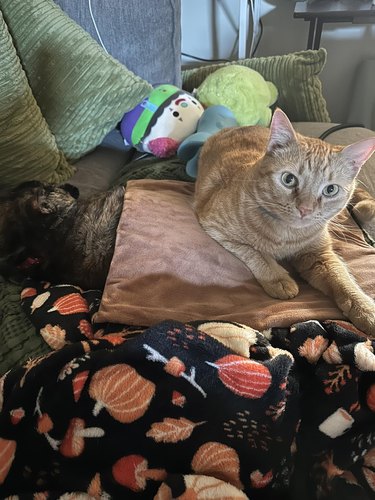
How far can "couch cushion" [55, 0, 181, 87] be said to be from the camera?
1.71 metres

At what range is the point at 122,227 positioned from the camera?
120 centimetres

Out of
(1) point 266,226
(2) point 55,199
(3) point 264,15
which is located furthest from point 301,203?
(3) point 264,15

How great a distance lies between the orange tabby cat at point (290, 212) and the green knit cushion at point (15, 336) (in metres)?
0.50

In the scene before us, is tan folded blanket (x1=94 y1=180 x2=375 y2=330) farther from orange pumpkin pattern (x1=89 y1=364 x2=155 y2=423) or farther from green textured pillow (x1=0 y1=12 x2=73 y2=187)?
green textured pillow (x1=0 y1=12 x2=73 y2=187)

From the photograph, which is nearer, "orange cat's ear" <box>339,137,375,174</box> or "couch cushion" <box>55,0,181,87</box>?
"orange cat's ear" <box>339,137,375,174</box>

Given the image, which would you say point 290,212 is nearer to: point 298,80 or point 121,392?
point 121,392

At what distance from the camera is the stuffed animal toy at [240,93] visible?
1.79 m

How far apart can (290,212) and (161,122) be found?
753mm

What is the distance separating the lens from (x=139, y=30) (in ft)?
5.96

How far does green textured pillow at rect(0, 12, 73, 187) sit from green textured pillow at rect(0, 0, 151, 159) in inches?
4.1

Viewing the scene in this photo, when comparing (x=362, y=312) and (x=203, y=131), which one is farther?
(x=203, y=131)

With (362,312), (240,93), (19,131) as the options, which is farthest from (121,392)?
(240,93)

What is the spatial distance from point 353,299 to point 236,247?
1.02 ft

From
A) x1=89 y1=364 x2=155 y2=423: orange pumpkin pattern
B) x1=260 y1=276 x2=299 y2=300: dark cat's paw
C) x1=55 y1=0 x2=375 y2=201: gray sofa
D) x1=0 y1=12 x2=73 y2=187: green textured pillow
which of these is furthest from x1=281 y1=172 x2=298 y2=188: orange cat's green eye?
x1=0 y1=12 x2=73 y2=187: green textured pillow
